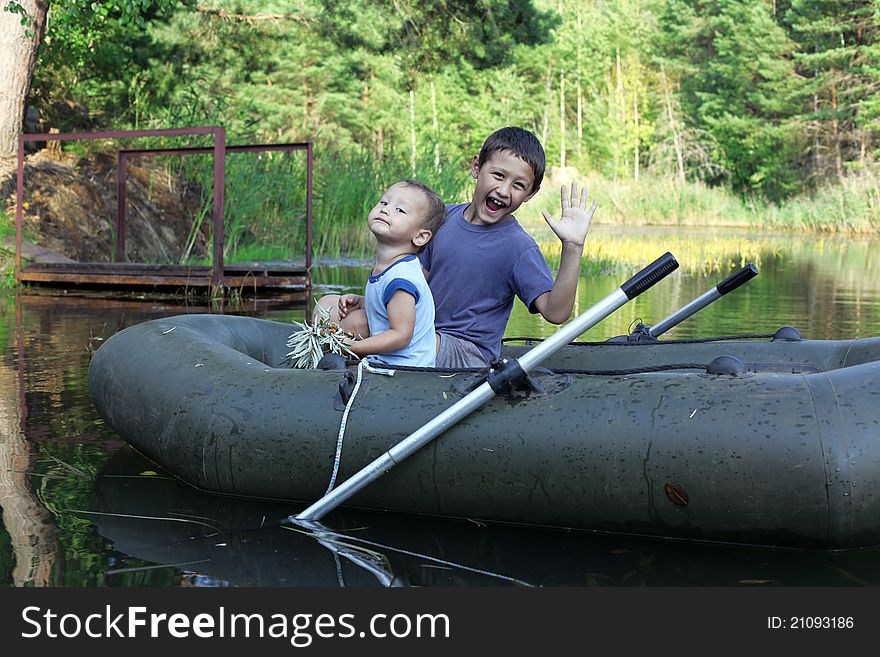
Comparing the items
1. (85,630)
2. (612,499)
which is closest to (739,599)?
(612,499)

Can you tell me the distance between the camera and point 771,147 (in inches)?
1491

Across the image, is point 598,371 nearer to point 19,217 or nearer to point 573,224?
point 573,224

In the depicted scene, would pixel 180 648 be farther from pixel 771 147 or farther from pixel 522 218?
pixel 771 147

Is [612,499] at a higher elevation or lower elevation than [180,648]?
higher

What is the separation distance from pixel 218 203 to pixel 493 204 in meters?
6.23

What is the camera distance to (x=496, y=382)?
10.2ft

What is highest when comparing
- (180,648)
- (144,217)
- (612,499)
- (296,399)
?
(144,217)

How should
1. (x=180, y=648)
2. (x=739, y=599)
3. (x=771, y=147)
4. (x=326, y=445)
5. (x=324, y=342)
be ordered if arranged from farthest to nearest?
(x=771, y=147) < (x=324, y=342) < (x=326, y=445) < (x=739, y=599) < (x=180, y=648)

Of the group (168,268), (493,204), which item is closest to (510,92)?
(168,268)

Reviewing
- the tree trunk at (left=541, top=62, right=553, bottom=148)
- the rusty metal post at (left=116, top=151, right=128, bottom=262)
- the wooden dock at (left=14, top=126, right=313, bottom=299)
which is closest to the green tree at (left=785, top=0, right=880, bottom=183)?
the tree trunk at (left=541, top=62, right=553, bottom=148)

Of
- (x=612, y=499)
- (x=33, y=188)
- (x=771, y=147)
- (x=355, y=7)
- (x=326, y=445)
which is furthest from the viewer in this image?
(x=771, y=147)

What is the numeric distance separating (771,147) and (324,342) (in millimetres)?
36480

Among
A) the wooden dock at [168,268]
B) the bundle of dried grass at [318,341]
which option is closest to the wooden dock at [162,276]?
the wooden dock at [168,268]

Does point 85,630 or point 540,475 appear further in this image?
point 540,475
